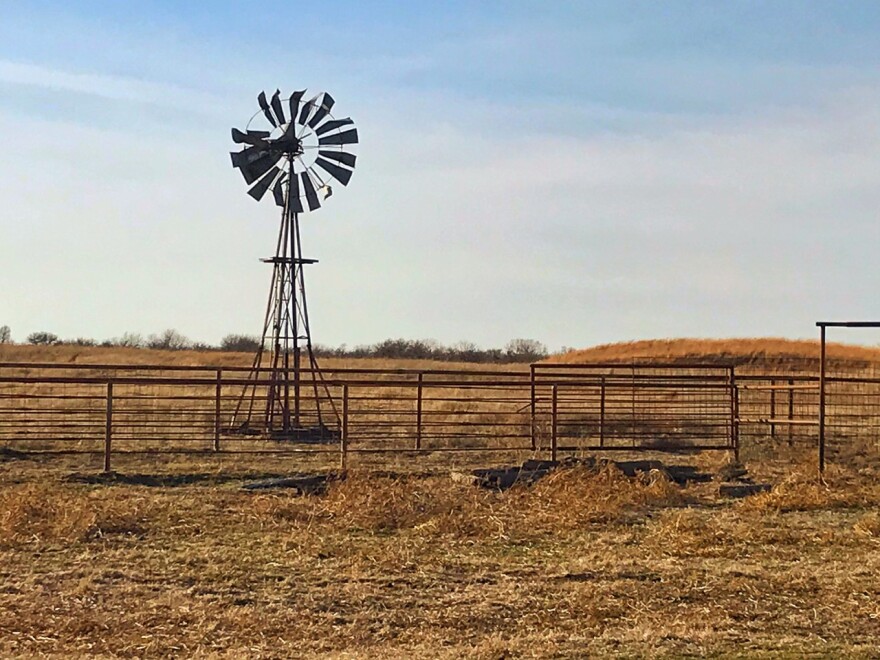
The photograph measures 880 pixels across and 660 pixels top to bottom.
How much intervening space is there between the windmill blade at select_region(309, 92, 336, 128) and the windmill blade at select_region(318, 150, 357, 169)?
0.62 meters

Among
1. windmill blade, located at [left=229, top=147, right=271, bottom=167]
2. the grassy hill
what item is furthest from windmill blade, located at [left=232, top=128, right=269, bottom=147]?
the grassy hill

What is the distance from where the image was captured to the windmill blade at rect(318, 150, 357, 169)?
20.8 metres

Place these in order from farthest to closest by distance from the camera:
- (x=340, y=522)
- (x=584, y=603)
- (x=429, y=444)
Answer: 1. (x=429, y=444)
2. (x=340, y=522)
3. (x=584, y=603)

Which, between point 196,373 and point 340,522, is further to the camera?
point 196,373

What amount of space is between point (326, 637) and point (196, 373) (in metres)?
30.8

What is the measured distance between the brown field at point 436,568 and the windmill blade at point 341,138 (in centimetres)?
960

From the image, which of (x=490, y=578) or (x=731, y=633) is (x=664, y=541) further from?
(x=731, y=633)

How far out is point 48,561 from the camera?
8.05 meters

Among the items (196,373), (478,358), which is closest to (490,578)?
(196,373)

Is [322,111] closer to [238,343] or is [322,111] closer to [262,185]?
[262,185]

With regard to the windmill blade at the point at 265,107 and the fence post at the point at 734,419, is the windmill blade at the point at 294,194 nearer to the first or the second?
the windmill blade at the point at 265,107

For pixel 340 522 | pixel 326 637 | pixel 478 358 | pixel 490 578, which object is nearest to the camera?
pixel 326 637

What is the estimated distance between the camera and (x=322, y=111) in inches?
815

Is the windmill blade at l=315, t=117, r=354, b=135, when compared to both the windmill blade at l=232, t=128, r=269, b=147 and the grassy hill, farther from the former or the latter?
the grassy hill
